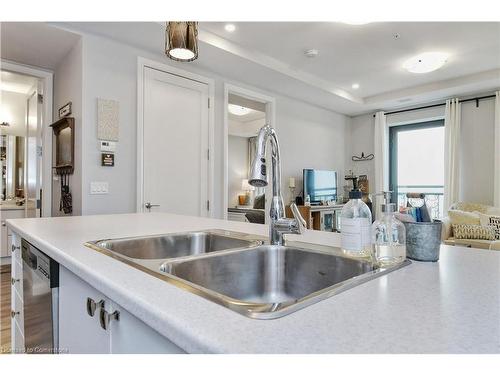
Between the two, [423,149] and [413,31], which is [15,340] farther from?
[423,149]

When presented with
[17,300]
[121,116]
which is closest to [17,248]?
[17,300]

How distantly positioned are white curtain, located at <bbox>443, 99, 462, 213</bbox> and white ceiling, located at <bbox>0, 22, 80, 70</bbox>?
5135 millimetres

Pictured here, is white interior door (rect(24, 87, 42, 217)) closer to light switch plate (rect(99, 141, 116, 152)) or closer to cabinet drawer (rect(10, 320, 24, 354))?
light switch plate (rect(99, 141, 116, 152))

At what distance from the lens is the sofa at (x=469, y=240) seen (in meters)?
3.36

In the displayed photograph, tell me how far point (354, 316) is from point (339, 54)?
3.75 m

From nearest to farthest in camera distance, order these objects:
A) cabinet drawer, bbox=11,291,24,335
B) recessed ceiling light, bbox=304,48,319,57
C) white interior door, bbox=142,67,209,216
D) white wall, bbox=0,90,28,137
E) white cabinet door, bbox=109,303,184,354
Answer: white cabinet door, bbox=109,303,184,354 → cabinet drawer, bbox=11,291,24,335 → white interior door, bbox=142,67,209,216 → recessed ceiling light, bbox=304,48,319,57 → white wall, bbox=0,90,28,137

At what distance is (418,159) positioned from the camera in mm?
5602

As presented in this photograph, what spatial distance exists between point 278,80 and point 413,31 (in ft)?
5.34

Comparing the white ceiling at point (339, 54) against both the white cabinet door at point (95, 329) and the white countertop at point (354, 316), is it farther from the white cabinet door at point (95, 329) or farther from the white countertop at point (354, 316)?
the white countertop at point (354, 316)

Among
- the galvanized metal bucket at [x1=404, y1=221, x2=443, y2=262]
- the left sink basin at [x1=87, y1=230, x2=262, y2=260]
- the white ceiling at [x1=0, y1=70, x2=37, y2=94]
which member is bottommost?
the left sink basin at [x1=87, y1=230, x2=262, y2=260]

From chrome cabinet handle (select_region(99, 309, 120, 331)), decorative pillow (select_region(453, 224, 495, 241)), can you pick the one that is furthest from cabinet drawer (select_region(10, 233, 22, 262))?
decorative pillow (select_region(453, 224, 495, 241))

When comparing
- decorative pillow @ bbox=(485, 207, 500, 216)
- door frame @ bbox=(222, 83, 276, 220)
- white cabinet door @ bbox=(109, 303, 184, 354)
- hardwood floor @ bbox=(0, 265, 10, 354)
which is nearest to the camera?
white cabinet door @ bbox=(109, 303, 184, 354)

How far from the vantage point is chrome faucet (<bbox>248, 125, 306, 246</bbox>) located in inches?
40.9
